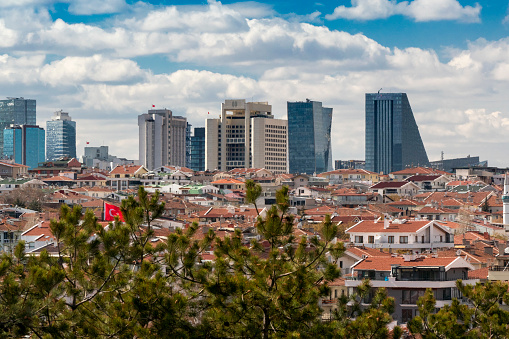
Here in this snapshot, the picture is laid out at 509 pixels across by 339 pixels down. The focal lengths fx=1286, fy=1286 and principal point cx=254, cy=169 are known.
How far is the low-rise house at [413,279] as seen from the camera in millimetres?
44219

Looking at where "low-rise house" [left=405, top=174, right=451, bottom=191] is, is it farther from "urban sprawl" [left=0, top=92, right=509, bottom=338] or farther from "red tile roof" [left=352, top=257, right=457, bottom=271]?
"red tile roof" [left=352, top=257, right=457, bottom=271]

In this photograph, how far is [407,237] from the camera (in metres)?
62.2

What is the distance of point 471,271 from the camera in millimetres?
47938

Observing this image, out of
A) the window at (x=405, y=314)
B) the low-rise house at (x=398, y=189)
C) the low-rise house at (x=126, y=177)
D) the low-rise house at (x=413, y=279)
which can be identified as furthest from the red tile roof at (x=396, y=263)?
the low-rise house at (x=126, y=177)

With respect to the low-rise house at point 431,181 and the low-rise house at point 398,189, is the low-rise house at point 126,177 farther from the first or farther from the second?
the low-rise house at point 431,181

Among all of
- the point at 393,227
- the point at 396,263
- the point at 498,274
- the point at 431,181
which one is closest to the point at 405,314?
the point at 396,263

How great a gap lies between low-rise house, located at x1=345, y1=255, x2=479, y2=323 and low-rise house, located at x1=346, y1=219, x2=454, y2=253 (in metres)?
15.4

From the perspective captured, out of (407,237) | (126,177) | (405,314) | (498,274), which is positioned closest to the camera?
(405,314)

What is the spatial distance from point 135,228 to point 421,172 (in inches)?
6590

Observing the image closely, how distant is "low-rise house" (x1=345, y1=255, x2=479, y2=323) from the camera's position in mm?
44219

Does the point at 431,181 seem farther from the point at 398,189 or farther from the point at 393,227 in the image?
the point at 393,227

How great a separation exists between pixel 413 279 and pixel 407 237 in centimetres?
1761

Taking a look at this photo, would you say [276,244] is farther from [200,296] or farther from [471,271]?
[471,271]

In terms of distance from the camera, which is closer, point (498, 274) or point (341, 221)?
point (498, 274)
